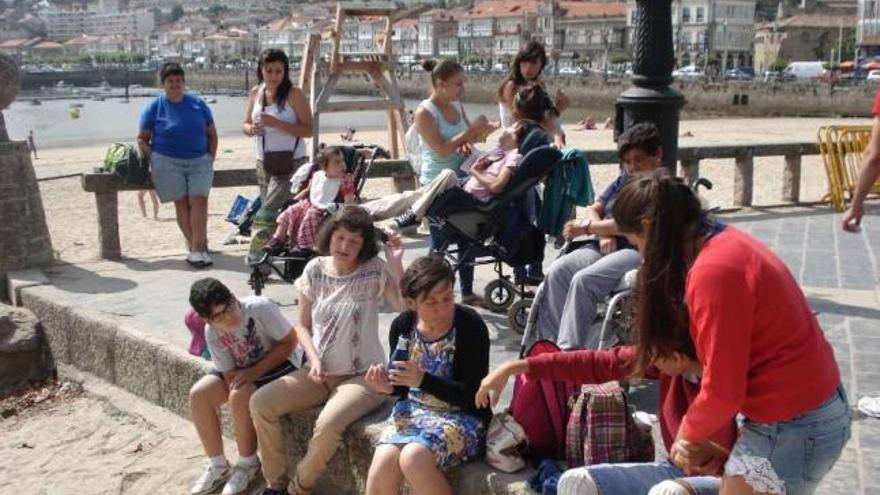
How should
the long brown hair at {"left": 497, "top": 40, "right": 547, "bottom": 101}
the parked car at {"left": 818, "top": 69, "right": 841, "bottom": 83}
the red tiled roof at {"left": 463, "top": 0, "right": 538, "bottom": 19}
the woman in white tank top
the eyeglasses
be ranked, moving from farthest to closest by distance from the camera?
the red tiled roof at {"left": 463, "top": 0, "right": 538, "bottom": 19}
the parked car at {"left": 818, "top": 69, "right": 841, "bottom": 83}
the woman in white tank top
the long brown hair at {"left": 497, "top": 40, "right": 547, "bottom": 101}
the eyeglasses

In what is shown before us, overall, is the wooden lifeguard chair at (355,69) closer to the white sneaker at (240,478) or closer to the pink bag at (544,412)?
the white sneaker at (240,478)

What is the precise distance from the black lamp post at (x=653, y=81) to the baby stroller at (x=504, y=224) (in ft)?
1.88

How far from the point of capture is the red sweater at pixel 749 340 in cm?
253

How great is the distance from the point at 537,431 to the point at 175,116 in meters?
5.33

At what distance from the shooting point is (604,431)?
131 inches

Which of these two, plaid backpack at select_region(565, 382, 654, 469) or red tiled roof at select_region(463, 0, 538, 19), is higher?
red tiled roof at select_region(463, 0, 538, 19)

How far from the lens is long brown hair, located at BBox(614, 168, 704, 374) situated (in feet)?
8.67

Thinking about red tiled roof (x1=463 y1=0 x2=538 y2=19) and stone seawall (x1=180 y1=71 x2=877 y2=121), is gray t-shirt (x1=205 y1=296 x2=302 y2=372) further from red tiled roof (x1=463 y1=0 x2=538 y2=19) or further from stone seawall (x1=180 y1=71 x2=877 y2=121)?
red tiled roof (x1=463 y1=0 x2=538 y2=19)

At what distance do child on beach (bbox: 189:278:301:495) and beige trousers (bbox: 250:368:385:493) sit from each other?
14 cm

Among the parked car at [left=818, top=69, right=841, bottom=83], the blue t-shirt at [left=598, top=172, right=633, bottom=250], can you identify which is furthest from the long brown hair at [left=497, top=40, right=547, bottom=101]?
the parked car at [left=818, top=69, right=841, bottom=83]

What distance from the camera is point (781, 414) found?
2650 millimetres

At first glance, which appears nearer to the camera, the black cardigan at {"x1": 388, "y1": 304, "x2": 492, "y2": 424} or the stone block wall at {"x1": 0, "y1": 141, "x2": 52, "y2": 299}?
the black cardigan at {"x1": 388, "y1": 304, "x2": 492, "y2": 424}

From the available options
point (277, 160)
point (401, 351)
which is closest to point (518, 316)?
point (401, 351)

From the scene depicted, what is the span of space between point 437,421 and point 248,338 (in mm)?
1256
